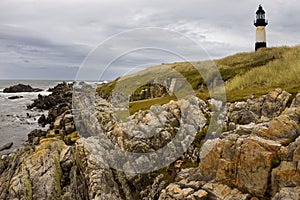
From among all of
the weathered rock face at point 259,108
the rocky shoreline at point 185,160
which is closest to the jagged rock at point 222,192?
the rocky shoreline at point 185,160

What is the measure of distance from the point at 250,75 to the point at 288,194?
74.9 ft

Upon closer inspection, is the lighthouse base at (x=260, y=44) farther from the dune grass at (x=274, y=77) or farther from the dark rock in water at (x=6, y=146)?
the dark rock in water at (x=6, y=146)

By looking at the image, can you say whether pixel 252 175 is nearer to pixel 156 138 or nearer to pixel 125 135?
pixel 156 138

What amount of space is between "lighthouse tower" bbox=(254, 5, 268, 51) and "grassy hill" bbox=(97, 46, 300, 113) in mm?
5187

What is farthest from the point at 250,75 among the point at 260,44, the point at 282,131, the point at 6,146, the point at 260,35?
the point at 6,146

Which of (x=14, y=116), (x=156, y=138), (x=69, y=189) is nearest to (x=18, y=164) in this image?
(x=69, y=189)

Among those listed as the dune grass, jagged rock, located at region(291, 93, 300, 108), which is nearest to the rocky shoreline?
jagged rock, located at region(291, 93, 300, 108)

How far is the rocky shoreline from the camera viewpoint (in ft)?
45.3

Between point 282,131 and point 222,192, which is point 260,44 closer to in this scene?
point 282,131

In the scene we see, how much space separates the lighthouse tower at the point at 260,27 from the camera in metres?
52.4

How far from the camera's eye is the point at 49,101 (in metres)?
81.6

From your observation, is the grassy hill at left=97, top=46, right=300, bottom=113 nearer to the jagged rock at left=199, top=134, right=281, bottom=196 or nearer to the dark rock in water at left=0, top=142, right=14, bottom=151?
the jagged rock at left=199, top=134, right=281, bottom=196

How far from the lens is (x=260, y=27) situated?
52.8m

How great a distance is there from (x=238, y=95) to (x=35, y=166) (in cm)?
1713
